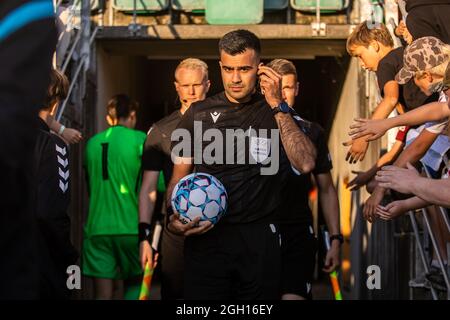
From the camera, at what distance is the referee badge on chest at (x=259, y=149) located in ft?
19.2

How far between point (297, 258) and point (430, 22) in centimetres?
203

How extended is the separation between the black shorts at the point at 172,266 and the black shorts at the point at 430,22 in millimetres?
2377

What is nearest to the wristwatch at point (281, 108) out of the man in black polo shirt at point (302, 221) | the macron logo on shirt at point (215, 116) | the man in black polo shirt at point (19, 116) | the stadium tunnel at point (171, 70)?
the macron logo on shirt at point (215, 116)

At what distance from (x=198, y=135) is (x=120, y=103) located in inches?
141

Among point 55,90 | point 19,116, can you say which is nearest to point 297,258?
point 55,90

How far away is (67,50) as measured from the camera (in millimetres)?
10922

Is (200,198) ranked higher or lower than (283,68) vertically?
lower

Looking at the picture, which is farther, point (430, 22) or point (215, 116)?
point (430, 22)

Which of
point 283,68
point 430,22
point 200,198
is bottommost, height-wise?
point 200,198

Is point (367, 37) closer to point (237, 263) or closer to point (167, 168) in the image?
point (167, 168)

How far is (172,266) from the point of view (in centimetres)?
748

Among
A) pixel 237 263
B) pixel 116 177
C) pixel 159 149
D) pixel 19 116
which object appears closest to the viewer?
pixel 19 116
